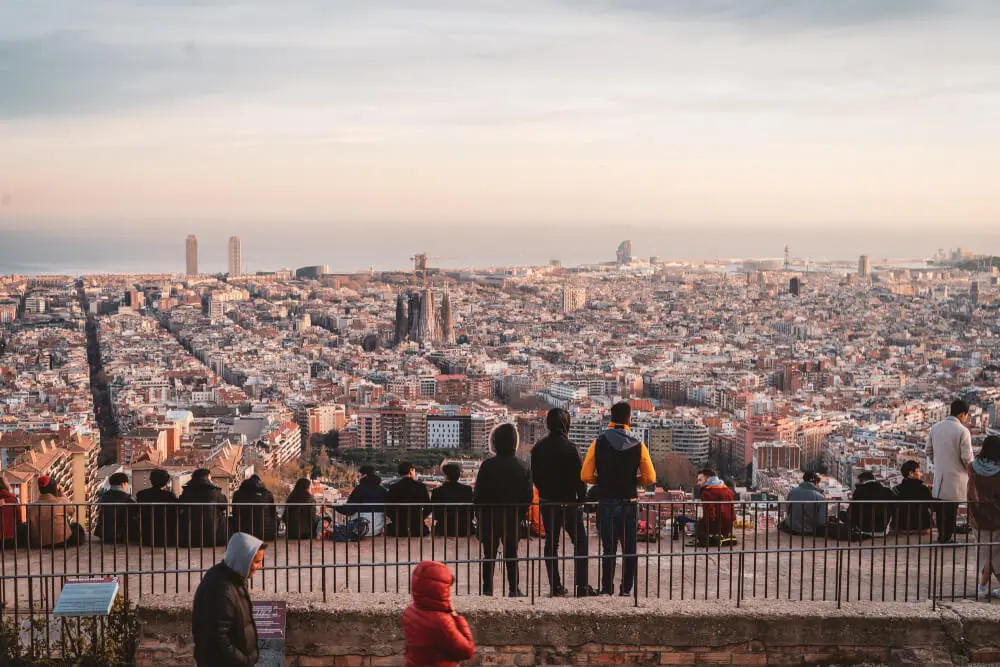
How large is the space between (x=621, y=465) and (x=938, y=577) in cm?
203

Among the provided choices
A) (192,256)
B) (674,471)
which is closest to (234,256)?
(192,256)

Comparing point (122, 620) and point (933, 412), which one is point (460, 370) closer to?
point (933, 412)

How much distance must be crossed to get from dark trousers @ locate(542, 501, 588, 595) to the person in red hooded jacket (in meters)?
1.65

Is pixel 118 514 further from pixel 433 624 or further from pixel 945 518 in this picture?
pixel 945 518

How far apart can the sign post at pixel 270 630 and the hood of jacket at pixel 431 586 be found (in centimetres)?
148

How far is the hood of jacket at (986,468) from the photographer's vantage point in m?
5.52

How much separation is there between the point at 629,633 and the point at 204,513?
7.89 ft

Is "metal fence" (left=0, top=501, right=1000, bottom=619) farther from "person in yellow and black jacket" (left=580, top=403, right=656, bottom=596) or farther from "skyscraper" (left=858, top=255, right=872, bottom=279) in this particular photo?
"skyscraper" (left=858, top=255, right=872, bottom=279)

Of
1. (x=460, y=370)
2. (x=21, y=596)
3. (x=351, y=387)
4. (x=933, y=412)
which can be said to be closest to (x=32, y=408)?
(x=351, y=387)

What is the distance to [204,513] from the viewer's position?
19.9ft

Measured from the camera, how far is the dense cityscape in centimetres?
3759

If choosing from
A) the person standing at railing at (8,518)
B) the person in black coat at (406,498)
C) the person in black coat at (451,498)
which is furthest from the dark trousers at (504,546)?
the person standing at railing at (8,518)

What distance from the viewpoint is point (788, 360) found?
7531cm

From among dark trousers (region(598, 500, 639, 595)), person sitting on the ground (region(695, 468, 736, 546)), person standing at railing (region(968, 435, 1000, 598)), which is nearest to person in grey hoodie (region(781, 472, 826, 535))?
person sitting on the ground (region(695, 468, 736, 546))
